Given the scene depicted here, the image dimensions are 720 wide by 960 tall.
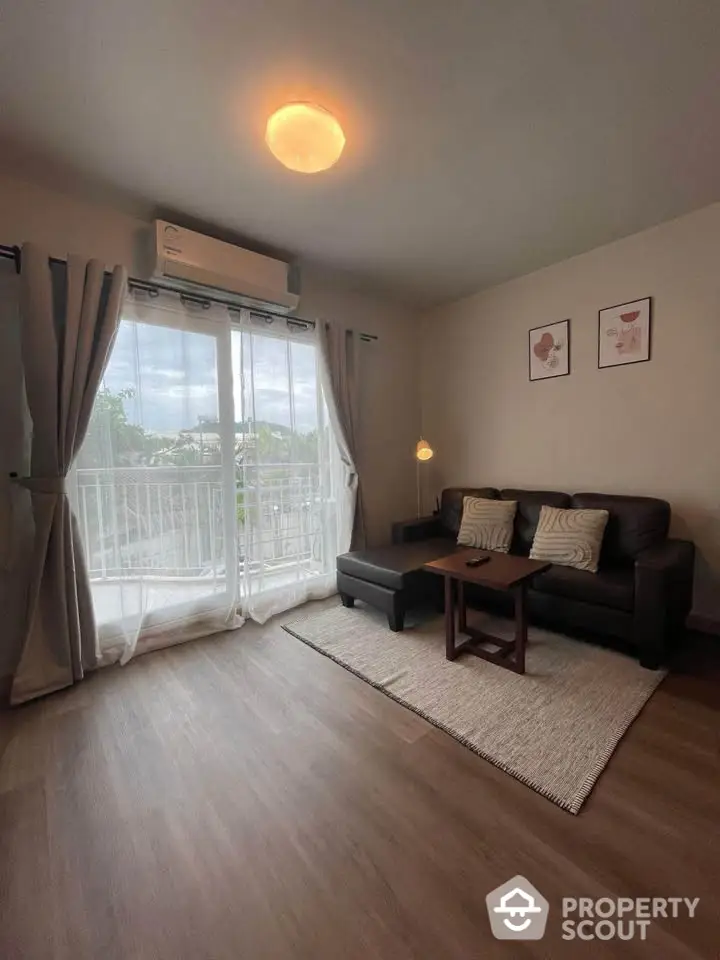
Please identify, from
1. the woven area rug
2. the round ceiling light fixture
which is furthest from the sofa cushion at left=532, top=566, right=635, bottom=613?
the round ceiling light fixture

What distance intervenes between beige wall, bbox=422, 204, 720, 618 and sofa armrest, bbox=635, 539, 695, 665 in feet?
2.08

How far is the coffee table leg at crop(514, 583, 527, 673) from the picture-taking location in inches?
83.0

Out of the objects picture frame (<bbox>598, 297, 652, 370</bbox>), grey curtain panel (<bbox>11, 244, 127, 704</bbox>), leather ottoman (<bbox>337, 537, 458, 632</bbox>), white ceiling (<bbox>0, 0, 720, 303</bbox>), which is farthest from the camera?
picture frame (<bbox>598, 297, 652, 370</bbox>)

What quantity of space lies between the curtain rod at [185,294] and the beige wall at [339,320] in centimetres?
9

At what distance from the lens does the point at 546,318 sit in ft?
10.5

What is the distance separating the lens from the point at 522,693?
1939mm

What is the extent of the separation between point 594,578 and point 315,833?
1917 mm

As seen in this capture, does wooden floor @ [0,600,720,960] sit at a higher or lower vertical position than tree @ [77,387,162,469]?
lower

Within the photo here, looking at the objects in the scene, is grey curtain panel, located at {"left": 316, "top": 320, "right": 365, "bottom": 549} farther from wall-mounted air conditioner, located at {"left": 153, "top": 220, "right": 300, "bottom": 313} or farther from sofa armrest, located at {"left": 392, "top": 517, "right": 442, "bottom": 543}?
wall-mounted air conditioner, located at {"left": 153, "top": 220, "right": 300, "bottom": 313}

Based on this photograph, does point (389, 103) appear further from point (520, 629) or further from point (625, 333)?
point (520, 629)

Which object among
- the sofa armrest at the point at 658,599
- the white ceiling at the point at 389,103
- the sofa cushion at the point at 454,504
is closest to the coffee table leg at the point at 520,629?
the sofa armrest at the point at 658,599

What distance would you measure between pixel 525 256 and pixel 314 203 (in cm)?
165

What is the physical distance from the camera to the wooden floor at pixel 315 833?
101cm

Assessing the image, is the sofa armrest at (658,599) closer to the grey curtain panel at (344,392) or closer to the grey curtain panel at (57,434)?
the grey curtain panel at (344,392)
